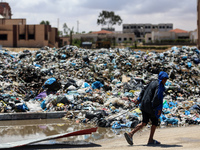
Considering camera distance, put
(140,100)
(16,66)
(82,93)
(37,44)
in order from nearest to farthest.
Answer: (140,100), (82,93), (16,66), (37,44)

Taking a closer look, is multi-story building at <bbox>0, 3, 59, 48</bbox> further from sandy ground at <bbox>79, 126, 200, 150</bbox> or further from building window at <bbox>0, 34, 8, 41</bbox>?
sandy ground at <bbox>79, 126, 200, 150</bbox>

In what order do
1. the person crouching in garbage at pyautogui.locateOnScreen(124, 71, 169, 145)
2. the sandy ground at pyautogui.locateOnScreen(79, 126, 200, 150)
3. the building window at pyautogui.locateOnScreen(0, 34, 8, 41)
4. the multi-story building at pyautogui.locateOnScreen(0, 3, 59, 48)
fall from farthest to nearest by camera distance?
1. the building window at pyautogui.locateOnScreen(0, 34, 8, 41)
2. the multi-story building at pyautogui.locateOnScreen(0, 3, 59, 48)
3. the sandy ground at pyautogui.locateOnScreen(79, 126, 200, 150)
4. the person crouching in garbage at pyautogui.locateOnScreen(124, 71, 169, 145)

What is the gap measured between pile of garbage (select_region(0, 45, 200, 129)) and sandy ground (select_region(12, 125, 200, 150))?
1.18 meters

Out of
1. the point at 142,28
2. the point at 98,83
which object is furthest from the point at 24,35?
the point at 142,28

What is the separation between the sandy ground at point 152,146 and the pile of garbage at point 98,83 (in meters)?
1.18

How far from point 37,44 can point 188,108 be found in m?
31.2

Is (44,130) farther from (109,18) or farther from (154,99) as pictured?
(109,18)

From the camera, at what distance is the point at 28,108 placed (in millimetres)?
8914

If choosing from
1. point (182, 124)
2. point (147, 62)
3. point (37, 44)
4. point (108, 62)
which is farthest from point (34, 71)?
point (37, 44)

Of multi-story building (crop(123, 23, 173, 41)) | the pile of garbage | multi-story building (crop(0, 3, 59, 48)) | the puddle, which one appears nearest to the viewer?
the puddle

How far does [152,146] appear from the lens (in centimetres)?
469

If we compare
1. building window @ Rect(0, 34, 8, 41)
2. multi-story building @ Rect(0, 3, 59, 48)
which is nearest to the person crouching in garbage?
multi-story building @ Rect(0, 3, 59, 48)

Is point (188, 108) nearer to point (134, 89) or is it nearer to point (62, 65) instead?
point (134, 89)

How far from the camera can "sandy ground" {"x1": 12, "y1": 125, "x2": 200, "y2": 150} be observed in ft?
15.1
